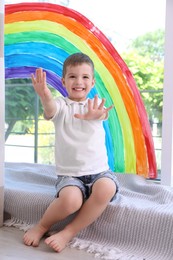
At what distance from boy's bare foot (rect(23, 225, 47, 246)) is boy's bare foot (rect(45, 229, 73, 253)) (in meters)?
0.06

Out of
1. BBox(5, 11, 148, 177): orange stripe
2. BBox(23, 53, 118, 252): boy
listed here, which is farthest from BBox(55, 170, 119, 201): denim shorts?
BBox(5, 11, 148, 177): orange stripe

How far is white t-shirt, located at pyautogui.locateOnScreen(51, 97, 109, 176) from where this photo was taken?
110 centimetres

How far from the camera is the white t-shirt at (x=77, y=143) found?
1.10 m

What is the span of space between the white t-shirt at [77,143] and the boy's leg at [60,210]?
96mm

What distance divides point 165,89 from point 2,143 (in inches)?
28.7

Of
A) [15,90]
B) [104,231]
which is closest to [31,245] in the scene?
[104,231]

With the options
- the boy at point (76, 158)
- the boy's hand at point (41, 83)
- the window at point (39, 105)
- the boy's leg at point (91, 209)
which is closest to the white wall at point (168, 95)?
the boy at point (76, 158)

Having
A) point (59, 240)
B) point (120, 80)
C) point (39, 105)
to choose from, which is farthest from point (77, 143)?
point (39, 105)

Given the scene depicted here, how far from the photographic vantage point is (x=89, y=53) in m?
1.50

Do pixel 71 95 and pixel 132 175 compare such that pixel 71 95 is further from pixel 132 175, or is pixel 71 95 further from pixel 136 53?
pixel 136 53

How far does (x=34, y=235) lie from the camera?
3.35 feet

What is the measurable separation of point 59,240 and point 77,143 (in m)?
0.32

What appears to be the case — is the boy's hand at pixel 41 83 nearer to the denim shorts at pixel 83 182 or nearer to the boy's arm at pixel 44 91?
the boy's arm at pixel 44 91

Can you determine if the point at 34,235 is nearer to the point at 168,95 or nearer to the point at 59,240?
the point at 59,240
